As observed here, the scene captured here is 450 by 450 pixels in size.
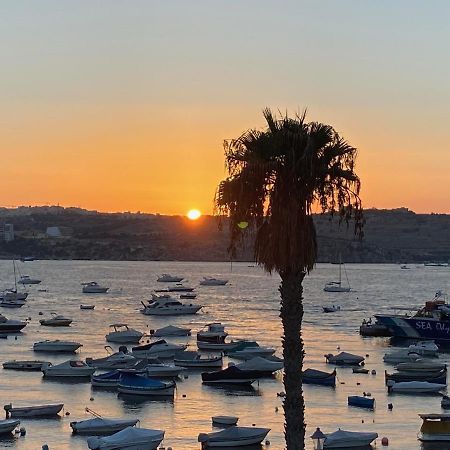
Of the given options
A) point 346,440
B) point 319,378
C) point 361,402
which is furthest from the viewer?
point 319,378

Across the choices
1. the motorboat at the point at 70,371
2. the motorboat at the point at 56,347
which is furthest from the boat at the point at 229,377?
the motorboat at the point at 56,347

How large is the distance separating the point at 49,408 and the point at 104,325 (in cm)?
6620

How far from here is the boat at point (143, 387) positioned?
6209 cm

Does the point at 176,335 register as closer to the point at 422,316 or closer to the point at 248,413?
the point at 422,316

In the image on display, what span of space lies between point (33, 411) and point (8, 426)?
16.3 ft

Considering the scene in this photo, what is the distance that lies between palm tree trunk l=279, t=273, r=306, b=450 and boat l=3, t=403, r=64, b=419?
3053 centimetres

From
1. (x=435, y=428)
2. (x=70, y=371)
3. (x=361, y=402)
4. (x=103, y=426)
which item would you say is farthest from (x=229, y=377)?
(x=435, y=428)

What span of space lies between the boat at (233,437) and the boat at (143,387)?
558 inches

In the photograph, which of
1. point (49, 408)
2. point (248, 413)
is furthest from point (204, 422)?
point (49, 408)

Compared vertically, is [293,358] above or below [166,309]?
above

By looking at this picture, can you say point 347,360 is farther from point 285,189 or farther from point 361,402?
point 285,189

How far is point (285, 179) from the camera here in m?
26.5

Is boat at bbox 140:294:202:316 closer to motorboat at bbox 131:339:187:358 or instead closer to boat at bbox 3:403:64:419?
motorboat at bbox 131:339:187:358

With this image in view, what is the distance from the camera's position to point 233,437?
157 feet
